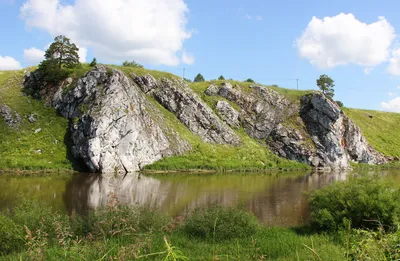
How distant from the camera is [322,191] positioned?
1944 cm

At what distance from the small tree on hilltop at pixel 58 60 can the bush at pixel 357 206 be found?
6280 centimetres

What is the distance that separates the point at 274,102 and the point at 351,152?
22.4 m

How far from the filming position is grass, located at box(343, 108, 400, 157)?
9831cm

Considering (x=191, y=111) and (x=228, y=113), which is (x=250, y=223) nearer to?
(x=191, y=111)

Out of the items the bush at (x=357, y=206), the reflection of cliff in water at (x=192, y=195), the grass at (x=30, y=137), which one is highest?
the grass at (x=30, y=137)

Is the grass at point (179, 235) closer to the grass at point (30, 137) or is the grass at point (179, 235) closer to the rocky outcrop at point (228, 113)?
the grass at point (30, 137)

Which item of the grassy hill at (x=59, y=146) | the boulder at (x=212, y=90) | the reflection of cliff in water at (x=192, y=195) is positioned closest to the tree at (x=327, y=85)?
the grassy hill at (x=59, y=146)

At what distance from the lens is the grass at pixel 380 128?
9831 cm

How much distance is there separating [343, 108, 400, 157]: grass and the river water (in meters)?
66.4

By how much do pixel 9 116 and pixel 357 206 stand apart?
5949 centimetres

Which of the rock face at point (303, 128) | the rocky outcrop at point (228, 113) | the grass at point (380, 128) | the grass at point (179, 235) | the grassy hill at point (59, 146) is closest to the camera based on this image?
the grass at point (179, 235)

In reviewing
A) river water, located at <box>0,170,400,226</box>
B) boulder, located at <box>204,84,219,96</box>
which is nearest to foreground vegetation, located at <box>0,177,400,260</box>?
river water, located at <box>0,170,400,226</box>

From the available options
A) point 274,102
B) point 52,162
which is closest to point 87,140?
point 52,162

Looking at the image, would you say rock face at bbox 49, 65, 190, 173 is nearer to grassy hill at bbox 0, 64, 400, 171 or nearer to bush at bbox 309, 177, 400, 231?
grassy hill at bbox 0, 64, 400, 171
